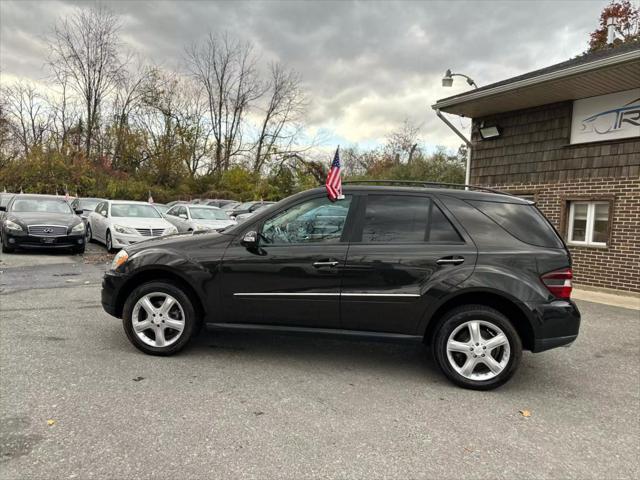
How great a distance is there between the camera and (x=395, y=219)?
3.93m

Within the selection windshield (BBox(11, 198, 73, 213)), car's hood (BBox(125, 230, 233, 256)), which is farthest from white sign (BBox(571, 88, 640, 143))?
windshield (BBox(11, 198, 73, 213))

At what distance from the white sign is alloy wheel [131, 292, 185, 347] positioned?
8.76 m

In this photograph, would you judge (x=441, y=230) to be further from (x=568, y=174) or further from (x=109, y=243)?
(x=109, y=243)

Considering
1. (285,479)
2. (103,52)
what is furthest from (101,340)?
(103,52)

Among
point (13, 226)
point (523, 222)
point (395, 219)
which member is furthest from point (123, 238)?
point (523, 222)

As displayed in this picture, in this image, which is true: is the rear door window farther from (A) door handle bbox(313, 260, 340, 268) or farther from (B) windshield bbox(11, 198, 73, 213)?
(B) windshield bbox(11, 198, 73, 213)

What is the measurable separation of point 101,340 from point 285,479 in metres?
3.00

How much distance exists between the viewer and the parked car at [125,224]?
36.4 feet

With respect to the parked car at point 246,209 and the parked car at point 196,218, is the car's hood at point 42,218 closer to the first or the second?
the parked car at point 196,218

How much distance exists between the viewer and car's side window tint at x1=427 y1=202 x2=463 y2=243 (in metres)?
3.83

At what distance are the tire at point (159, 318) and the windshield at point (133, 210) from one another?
851 centimetres

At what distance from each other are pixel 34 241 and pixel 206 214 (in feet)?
16.1

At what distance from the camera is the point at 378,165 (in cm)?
4756

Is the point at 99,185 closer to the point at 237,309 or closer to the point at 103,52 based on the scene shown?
the point at 103,52
